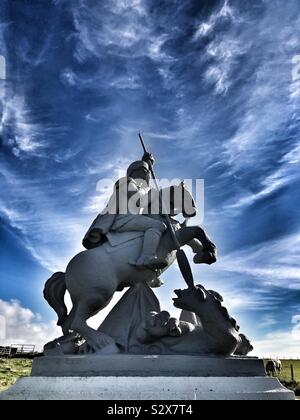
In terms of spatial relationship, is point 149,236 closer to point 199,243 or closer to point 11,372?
point 199,243

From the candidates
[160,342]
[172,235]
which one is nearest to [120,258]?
[172,235]

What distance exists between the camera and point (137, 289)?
564 centimetres

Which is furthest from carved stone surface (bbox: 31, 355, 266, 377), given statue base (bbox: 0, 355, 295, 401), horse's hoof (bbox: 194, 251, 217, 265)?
horse's hoof (bbox: 194, 251, 217, 265)

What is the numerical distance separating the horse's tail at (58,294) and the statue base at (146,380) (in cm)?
→ 90

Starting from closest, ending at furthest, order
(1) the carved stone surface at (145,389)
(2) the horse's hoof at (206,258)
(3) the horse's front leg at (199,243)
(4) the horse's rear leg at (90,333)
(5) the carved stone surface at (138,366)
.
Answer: (1) the carved stone surface at (145,389) → (5) the carved stone surface at (138,366) → (4) the horse's rear leg at (90,333) → (3) the horse's front leg at (199,243) → (2) the horse's hoof at (206,258)

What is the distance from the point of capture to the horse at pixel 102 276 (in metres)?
5.12

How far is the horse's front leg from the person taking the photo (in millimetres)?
5520

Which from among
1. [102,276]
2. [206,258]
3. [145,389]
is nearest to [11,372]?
[102,276]

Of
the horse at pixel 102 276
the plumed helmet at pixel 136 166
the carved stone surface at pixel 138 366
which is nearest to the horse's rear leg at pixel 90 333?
the horse at pixel 102 276

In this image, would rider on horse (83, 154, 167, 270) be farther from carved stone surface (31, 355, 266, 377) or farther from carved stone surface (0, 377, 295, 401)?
carved stone surface (0, 377, 295, 401)

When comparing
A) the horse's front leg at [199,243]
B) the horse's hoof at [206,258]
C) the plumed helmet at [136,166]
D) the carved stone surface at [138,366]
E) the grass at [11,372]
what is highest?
the plumed helmet at [136,166]

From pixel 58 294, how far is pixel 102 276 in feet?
3.18

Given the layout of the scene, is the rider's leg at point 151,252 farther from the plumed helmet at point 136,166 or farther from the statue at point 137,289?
the plumed helmet at point 136,166
